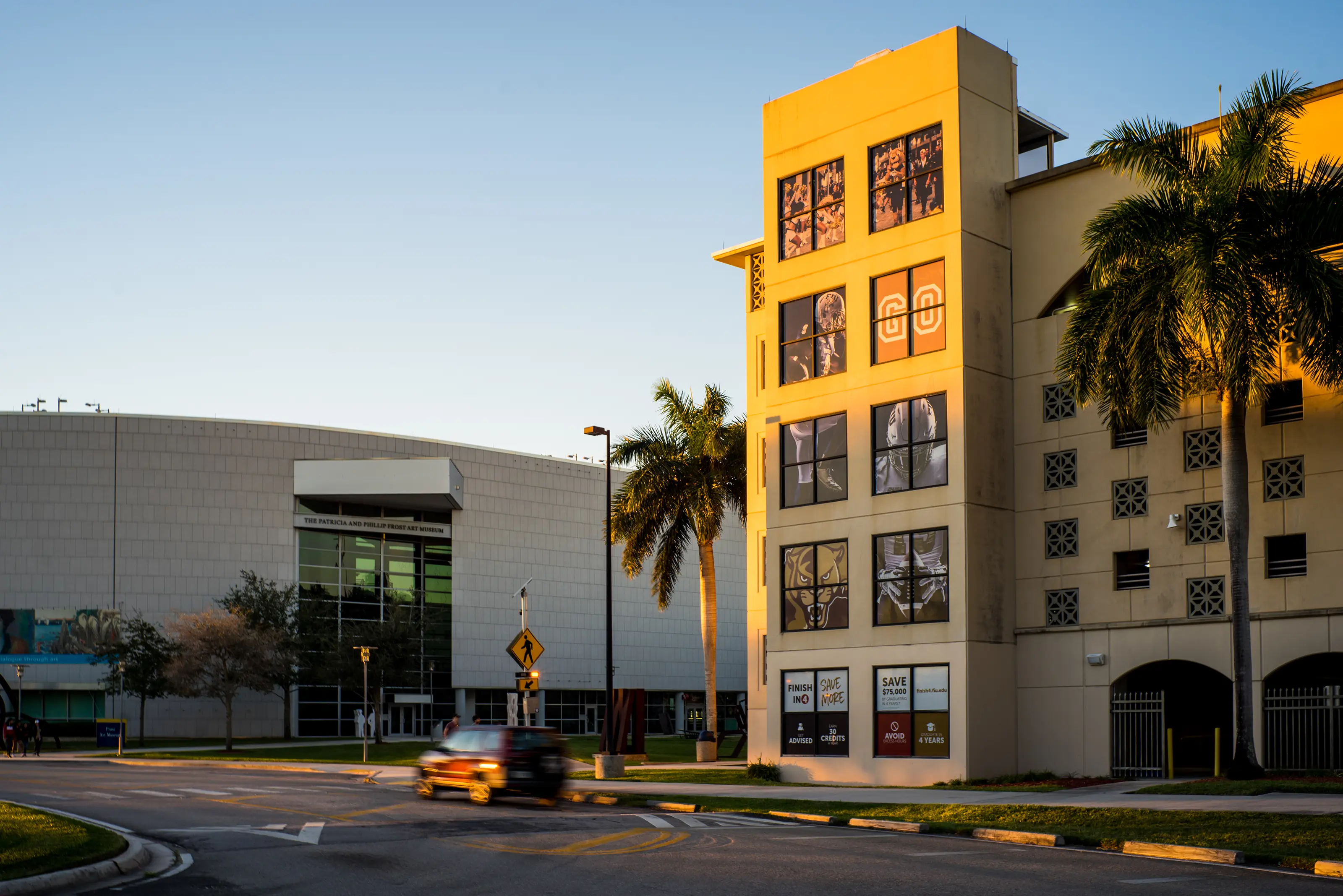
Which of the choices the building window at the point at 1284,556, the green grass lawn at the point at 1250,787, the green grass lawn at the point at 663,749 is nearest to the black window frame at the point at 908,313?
the building window at the point at 1284,556

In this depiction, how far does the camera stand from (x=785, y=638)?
35.6 meters

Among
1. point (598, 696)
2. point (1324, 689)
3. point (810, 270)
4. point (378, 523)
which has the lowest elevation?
point (598, 696)

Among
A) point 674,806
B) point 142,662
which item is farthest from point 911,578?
point 142,662

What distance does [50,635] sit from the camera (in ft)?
253

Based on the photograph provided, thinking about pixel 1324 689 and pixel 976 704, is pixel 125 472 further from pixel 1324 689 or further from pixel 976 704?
pixel 1324 689

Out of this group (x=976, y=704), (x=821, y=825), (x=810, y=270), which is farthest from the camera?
(x=810, y=270)

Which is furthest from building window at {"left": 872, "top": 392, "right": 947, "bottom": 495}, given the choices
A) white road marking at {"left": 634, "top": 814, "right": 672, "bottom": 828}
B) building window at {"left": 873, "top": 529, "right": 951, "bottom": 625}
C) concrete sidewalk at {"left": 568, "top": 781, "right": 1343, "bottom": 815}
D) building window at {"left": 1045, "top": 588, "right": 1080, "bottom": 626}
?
white road marking at {"left": 634, "top": 814, "right": 672, "bottom": 828}

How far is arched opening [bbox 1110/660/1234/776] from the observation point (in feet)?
97.7

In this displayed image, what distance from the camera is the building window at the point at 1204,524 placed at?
29.0 meters

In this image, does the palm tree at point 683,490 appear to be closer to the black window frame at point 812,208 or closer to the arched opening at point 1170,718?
the black window frame at point 812,208

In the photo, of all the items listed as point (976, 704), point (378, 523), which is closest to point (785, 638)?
point (976, 704)

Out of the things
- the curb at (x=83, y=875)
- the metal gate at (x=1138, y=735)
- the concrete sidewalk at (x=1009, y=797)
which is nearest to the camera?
the curb at (x=83, y=875)

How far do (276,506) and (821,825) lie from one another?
215ft

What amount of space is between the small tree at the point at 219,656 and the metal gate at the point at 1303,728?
4981 centimetres
